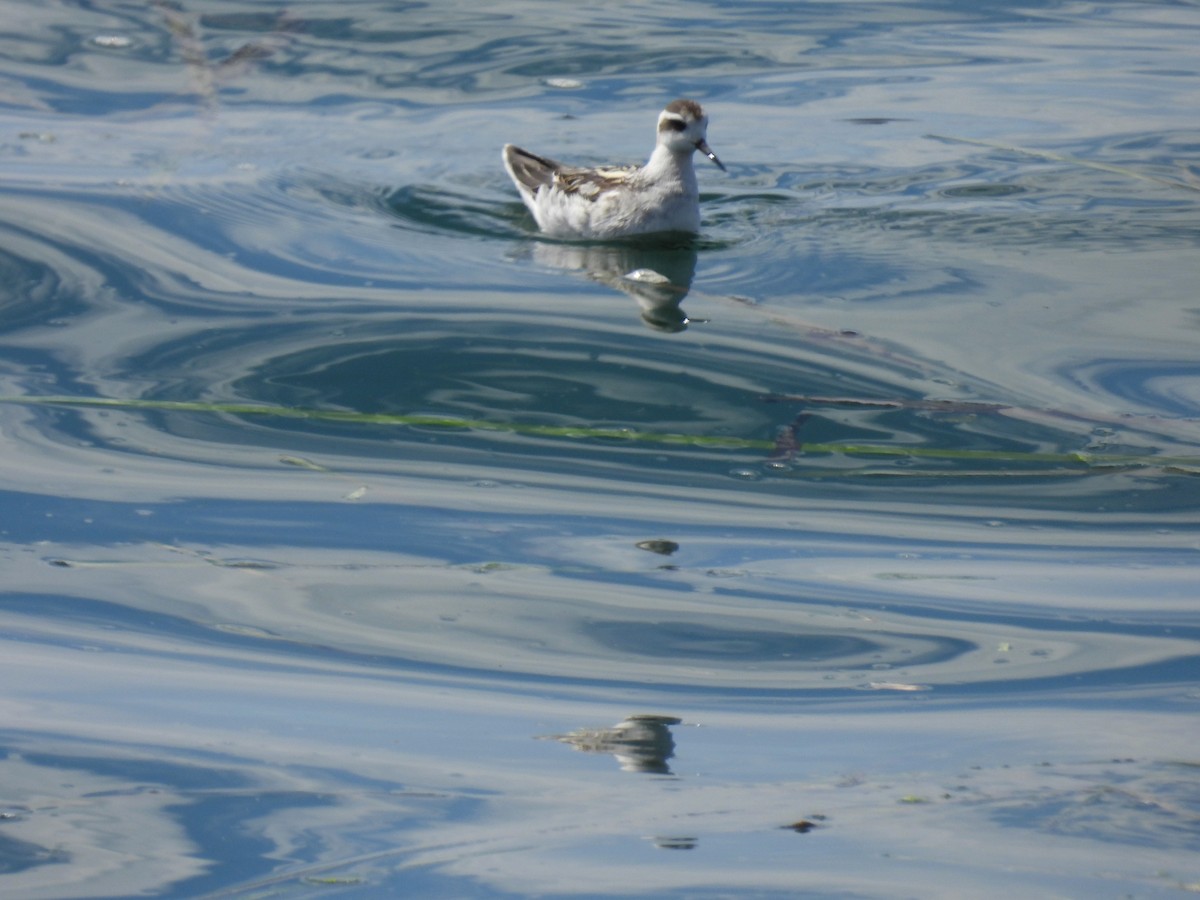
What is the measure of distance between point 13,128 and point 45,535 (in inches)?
180

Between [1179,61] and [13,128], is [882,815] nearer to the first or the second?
[13,128]

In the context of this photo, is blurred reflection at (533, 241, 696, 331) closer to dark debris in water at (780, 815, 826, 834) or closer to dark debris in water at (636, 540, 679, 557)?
dark debris in water at (636, 540, 679, 557)

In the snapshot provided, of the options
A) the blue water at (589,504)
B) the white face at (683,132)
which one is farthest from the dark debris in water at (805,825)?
the white face at (683,132)

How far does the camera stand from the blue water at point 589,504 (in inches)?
113

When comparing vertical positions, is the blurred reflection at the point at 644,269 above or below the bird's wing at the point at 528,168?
below

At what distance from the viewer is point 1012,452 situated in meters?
4.76

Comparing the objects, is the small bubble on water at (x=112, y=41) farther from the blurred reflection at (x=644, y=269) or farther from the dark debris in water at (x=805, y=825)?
the dark debris in water at (x=805, y=825)

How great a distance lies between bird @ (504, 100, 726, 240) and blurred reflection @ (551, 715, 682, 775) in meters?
4.34

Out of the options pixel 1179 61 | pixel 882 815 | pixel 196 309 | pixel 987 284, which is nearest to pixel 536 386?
pixel 196 309

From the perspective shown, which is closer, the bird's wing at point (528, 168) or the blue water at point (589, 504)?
the blue water at point (589, 504)

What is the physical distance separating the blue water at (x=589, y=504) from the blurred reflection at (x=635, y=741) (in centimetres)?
1

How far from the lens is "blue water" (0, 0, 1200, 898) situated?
2.86 metres

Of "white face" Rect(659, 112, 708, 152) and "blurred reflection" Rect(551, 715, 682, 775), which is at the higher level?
"white face" Rect(659, 112, 708, 152)

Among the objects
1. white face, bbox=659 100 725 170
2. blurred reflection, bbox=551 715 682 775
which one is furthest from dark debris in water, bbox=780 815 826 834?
white face, bbox=659 100 725 170
